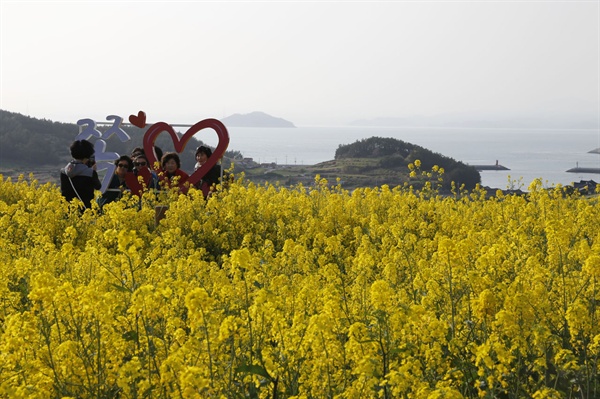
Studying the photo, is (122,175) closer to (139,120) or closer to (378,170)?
(139,120)

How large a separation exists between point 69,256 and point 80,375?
2.83 meters

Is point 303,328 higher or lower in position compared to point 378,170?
higher

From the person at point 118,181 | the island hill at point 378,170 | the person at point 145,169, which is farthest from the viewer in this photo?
the island hill at point 378,170

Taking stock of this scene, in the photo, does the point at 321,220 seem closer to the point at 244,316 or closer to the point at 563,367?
the point at 244,316

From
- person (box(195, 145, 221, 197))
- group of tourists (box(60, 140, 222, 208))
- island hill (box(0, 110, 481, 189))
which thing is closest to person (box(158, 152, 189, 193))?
group of tourists (box(60, 140, 222, 208))

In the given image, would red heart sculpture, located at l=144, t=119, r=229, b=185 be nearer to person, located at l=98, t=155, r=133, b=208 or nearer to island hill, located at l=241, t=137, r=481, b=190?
person, located at l=98, t=155, r=133, b=208

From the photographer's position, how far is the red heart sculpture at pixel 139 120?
13.2m

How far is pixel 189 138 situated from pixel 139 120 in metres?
1.08

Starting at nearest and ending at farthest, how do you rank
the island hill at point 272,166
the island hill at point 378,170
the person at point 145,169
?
1. the person at point 145,169
2. the island hill at point 378,170
3. the island hill at point 272,166

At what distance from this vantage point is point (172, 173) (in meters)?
12.3

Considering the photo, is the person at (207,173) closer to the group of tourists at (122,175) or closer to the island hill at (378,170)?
the group of tourists at (122,175)

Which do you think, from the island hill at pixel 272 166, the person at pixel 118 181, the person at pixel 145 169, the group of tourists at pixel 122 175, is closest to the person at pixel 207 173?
the group of tourists at pixel 122 175

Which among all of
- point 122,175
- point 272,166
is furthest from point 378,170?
point 122,175

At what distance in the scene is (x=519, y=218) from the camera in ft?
33.1
